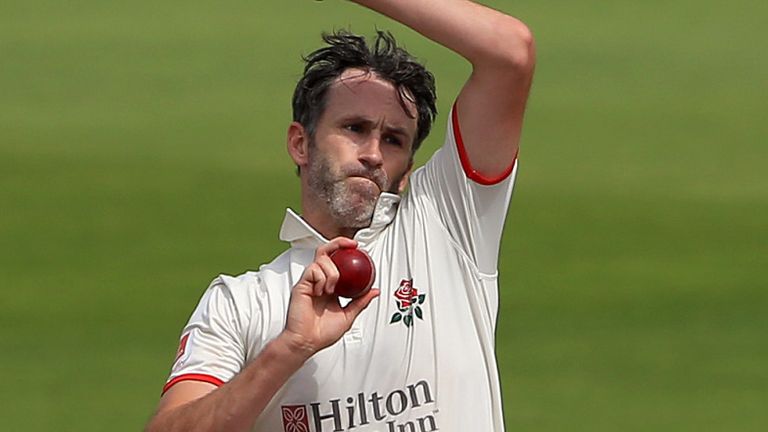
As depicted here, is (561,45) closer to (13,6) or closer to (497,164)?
(13,6)

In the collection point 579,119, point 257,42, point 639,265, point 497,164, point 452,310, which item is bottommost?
point 452,310

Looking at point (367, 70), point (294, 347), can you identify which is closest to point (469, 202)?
point (367, 70)

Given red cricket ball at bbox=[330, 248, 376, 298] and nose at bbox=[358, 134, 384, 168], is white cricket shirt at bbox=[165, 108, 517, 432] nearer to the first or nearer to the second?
nose at bbox=[358, 134, 384, 168]

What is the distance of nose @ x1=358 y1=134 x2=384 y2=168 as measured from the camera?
4297 mm

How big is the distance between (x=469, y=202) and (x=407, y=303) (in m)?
0.28

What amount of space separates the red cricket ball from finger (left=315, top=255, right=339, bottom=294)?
1 centimetres

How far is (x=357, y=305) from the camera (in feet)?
12.7

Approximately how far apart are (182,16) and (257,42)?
961 millimetres

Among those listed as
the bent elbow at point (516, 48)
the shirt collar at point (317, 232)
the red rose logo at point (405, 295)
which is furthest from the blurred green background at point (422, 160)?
the bent elbow at point (516, 48)

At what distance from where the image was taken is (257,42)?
601 inches

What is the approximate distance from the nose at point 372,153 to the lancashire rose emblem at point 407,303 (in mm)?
333

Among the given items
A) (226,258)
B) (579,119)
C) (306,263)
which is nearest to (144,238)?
(226,258)

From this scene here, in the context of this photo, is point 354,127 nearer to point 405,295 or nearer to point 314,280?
point 405,295

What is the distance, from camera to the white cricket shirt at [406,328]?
13.3 feet
